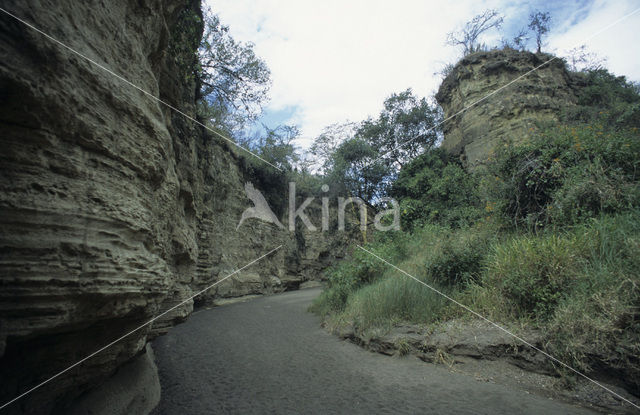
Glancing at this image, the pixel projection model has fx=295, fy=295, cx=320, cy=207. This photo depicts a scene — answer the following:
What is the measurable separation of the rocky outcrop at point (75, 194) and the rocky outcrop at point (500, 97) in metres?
10.7

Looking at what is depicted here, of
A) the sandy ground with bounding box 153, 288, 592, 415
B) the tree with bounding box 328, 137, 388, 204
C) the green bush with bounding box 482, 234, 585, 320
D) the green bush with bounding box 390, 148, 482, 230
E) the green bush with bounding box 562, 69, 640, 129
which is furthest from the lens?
the tree with bounding box 328, 137, 388, 204

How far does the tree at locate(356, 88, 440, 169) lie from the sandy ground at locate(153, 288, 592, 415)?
15.7 metres

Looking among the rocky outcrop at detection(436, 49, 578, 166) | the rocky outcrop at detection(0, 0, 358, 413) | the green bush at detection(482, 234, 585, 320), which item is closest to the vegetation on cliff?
the green bush at detection(482, 234, 585, 320)

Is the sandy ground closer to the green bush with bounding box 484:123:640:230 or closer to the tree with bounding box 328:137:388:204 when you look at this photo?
the green bush with bounding box 484:123:640:230

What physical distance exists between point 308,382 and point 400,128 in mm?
19094

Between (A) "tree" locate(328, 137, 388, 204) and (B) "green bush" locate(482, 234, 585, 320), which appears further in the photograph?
(A) "tree" locate(328, 137, 388, 204)

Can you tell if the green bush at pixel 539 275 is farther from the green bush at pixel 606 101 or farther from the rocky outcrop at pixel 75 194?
the green bush at pixel 606 101

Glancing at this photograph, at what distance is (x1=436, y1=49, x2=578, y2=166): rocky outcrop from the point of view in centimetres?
1081

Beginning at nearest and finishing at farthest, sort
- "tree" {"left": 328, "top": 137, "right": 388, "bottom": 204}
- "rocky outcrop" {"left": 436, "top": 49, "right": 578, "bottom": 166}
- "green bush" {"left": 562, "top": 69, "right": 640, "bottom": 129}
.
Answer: "green bush" {"left": 562, "top": 69, "right": 640, "bottom": 129} < "rocky outcrop" {"left": 436, "top": 49, "right": 578, "bottom": 166} < "tree" {"left": 328, "top": 137, "right": 388, "bottom": 204}

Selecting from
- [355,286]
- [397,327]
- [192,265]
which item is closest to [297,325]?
[355,286]

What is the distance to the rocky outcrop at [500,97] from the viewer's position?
10.8m

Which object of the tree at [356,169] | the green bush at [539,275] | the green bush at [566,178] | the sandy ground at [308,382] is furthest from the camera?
the tree at [356,169]

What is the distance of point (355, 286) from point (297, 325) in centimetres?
172

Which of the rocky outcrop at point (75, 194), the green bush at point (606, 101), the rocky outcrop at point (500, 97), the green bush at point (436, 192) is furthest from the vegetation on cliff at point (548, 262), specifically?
the rocky outcrop at point (75, 194)
